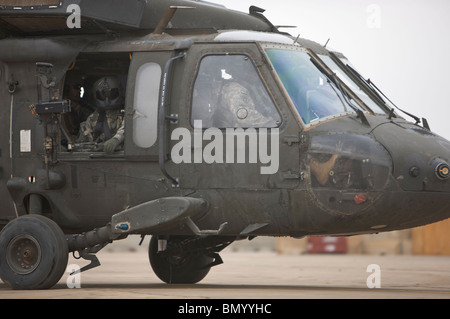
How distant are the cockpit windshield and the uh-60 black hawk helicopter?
0.06 ft

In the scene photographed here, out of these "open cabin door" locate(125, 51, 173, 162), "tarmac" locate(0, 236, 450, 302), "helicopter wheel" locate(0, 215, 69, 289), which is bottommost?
"tarmac" locate(0, 236, 450, 302)

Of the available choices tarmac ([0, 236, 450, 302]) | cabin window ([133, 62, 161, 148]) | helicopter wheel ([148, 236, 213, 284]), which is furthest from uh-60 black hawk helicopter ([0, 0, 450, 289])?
helicopter wheel ([148, 236, 213, 284])

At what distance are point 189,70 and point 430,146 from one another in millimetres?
3054

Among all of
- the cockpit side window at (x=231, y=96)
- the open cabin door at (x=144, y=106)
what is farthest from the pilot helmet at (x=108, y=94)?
the cockpit side window at (x=231, y=96)

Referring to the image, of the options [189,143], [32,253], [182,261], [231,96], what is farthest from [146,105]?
[182,261]

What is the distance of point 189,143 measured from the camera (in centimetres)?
1251

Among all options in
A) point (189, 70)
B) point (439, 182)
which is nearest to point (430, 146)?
point (439, 182)

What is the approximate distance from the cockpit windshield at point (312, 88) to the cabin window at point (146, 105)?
1462 millimetres

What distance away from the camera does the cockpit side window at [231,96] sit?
12359mm

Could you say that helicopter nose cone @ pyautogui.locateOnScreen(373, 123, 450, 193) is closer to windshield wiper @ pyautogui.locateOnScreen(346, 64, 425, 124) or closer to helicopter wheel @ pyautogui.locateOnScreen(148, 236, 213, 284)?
windshield wiper @ pyautogui.locateOnScreen(346, 64, 425, 124)

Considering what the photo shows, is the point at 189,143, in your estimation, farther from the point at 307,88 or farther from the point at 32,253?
the point at 32,253

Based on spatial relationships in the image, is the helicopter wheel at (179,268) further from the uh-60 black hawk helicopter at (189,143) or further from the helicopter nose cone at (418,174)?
the helicopter nose cone at (418,174)

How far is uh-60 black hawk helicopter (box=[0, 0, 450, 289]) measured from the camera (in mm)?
12078
